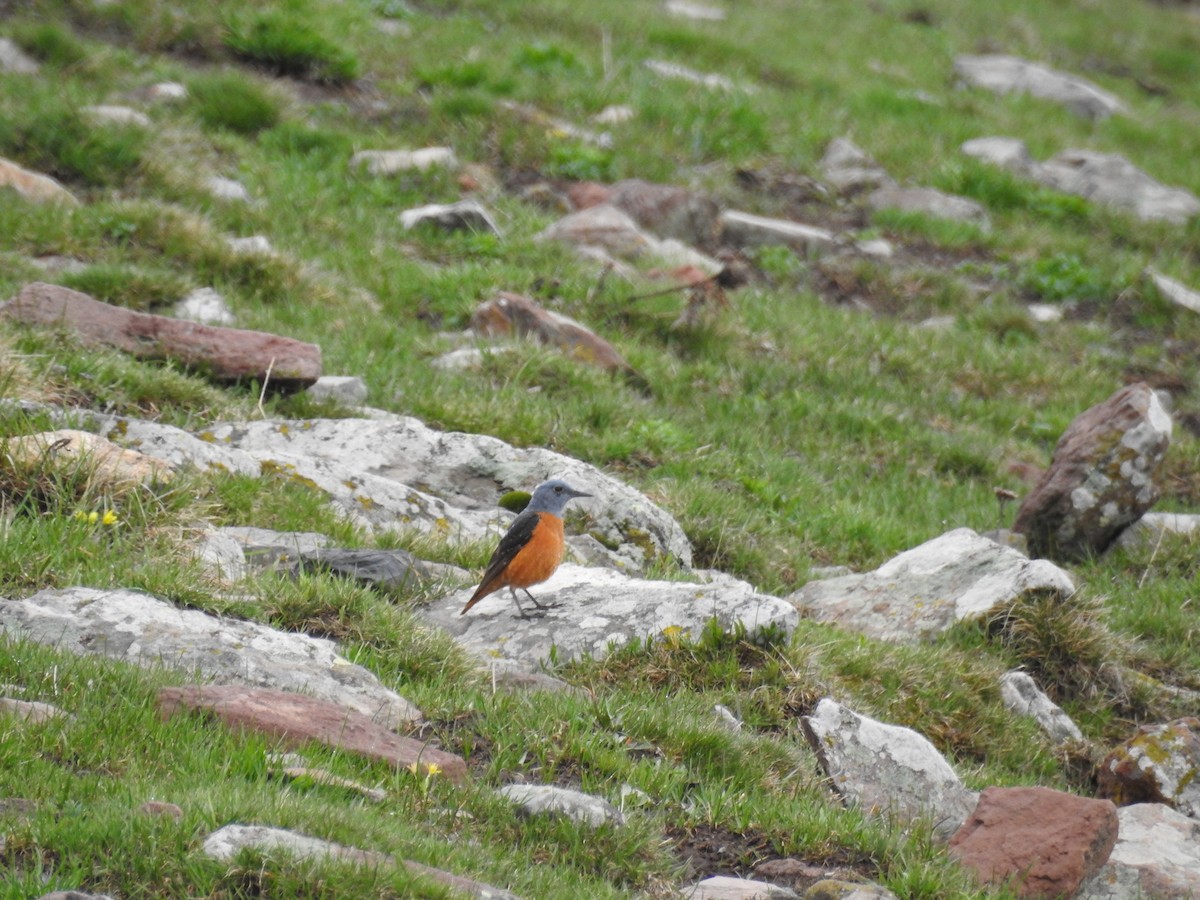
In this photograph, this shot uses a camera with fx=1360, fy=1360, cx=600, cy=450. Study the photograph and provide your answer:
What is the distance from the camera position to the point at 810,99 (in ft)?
62.4

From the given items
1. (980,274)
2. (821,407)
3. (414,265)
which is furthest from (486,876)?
(980,274)

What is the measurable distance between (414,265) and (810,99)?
845 cm

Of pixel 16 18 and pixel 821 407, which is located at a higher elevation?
pixel 16 18

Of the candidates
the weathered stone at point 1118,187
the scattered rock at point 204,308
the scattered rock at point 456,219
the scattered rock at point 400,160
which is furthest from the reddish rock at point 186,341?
the weathered stone at point 1118,187

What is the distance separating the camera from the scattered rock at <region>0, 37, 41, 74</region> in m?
14.7

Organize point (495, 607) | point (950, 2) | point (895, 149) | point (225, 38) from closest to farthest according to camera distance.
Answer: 1. point (495, 607)
2. point (225, 38)
3. point (895, 149)
4. point (950, 2)

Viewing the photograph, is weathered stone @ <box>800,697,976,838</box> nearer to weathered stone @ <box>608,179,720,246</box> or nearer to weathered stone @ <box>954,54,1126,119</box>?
weathered stone @ <box>608,179,720,246</box>

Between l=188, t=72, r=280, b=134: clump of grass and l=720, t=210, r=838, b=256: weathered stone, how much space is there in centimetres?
517

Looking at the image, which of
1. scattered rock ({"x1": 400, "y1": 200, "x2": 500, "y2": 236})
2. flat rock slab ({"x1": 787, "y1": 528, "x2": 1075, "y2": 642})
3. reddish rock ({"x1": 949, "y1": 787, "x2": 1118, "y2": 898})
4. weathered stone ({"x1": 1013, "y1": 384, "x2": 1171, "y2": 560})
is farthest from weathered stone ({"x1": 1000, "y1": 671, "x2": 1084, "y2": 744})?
scattered rock ({"x1": 400, "y1": 200, "x2": 500, "y2": 236})

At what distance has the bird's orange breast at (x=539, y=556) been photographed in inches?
283

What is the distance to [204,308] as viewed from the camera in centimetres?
1094

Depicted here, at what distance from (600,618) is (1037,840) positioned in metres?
2.50

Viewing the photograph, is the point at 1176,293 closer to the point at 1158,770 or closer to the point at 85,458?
the point at 1158,770

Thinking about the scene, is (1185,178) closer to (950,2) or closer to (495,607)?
(950,2)
